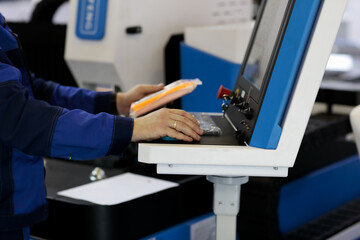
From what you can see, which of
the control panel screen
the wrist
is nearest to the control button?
the control panel screen

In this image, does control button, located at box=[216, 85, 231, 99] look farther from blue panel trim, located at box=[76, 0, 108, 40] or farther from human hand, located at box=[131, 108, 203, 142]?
blue panel trim, located at box=[76, 0, 108, 40]

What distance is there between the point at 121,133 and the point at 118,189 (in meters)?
0.70

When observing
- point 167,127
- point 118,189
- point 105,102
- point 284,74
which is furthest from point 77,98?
point 284,74

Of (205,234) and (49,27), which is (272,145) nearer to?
(205,234)

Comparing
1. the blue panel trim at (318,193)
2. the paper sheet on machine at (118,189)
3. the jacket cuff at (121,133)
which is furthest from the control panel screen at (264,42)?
the blue panel trim at (318,193)

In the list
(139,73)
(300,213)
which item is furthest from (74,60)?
(300,213)

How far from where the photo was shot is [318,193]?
8.84ft

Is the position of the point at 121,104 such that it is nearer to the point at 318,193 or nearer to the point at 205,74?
the point at 205,74

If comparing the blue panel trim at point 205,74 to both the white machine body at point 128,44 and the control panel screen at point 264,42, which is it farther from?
the control panel screen at point 264,42

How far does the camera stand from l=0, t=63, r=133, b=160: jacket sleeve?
126 centimetres

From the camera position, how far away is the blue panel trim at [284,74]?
1197mm

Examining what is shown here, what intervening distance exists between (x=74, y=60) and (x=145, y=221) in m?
0.80

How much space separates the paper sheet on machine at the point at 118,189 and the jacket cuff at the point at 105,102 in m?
0.28

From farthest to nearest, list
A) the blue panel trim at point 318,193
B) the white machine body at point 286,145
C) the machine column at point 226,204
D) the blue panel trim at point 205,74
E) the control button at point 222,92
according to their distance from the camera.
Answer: the blue panel trim at point 318,193 < the blue panel trim at point 205,74 < the control button at point 222,92 < the machine column at point 226,204 < the white machine body at point 286,145
